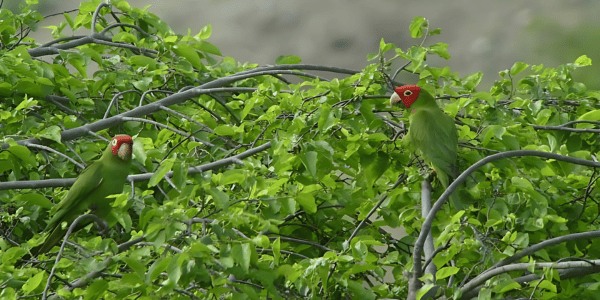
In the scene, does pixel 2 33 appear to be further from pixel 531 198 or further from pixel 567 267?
pixel 567 267

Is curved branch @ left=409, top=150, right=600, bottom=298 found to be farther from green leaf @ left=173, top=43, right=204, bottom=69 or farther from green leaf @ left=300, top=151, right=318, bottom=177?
A: green leaf @ left=173, top=43, right=204, bottom=69

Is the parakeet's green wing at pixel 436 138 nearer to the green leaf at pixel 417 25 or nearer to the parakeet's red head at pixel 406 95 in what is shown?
the parakeet's red head at pixel 406 95

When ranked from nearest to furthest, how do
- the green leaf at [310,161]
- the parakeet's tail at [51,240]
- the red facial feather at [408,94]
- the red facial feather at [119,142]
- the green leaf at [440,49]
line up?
the green leaf at [310,161] < the red facial feather at [119,142] < the parakeet's tail at [51,240] < the red facial feather at [408,94] < the green leaf at [440,49]

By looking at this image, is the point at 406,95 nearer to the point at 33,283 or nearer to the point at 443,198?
the point at 443,198

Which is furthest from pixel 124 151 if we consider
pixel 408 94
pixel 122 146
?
pixel 408 94


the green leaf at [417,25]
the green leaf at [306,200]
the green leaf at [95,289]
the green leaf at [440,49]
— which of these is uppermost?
the green leaf at [417,25]

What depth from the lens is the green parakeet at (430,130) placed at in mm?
4098

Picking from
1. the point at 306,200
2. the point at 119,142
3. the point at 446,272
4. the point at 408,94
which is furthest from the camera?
the point at 408,94

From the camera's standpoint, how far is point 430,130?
4.17 metres

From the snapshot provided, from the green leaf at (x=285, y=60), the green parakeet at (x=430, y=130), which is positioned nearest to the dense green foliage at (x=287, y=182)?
the green parakeet at (x=430, y=130)

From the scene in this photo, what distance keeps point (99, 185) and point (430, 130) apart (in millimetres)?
1358

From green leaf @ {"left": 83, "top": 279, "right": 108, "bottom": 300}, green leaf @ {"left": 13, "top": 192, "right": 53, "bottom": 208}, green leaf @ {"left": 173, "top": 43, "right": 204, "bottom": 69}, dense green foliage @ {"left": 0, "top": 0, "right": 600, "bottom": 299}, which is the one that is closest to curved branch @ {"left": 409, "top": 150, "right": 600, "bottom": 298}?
dense green foliage @ {"left": 0, "top": 0, "right": 600, "bottom": 299}

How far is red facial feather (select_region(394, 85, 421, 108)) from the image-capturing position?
4293 millimetres

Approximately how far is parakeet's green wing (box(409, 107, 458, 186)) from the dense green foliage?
0.12m
